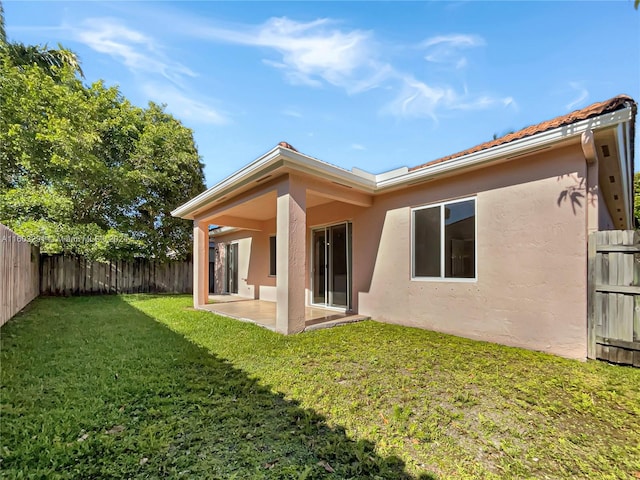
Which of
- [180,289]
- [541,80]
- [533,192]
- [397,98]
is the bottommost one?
[180,289]

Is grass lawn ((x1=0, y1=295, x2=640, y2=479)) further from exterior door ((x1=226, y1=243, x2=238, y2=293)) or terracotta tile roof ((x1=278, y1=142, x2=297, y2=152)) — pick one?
exterior door ((x1=226, y1=243, x2=238, y2=293))

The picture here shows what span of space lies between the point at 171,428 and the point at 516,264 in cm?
554

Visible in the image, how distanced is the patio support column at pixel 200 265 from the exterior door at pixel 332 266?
3.90 meters

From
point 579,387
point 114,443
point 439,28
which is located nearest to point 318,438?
point 114,443

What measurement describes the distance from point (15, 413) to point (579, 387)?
20.2 ft

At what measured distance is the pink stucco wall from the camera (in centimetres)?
468

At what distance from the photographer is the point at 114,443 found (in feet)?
8.26

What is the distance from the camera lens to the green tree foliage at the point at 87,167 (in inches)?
471

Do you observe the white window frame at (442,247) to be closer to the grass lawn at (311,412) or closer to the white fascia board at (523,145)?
the white fascia board at (523,145)

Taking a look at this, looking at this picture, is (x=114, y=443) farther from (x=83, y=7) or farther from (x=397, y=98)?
(x=397, y=98)

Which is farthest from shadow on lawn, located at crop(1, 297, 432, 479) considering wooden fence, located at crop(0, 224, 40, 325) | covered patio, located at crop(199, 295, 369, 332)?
wooden fence, located at crop(0, 224, 40, 325)

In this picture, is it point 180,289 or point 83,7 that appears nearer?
point 83,7

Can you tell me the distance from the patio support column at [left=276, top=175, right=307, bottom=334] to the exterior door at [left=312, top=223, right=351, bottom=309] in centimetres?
269

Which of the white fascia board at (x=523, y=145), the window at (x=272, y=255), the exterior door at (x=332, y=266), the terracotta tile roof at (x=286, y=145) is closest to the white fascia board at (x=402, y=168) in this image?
the white fascia board at (x=523, y=145)
